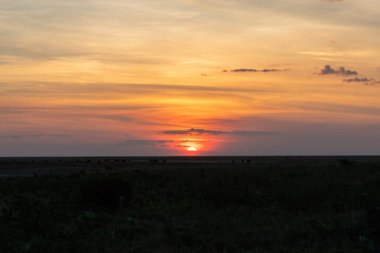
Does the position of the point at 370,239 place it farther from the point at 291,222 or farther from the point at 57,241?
the point at 57,241

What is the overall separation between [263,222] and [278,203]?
6.00m

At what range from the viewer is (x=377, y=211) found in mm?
16906

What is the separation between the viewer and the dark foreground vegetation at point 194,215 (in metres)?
15.5

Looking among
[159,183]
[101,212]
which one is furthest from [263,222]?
[159,183]

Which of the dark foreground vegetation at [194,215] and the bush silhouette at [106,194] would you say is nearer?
the dark foreground vegetation at [194,215]

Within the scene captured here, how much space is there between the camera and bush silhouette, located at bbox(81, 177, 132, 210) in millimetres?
23516

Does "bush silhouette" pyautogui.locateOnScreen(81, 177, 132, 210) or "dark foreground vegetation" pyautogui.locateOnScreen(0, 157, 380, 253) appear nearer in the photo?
"dark foreground vegetation" pyautogui.locateOnScreen(0, 157, 380, 253)

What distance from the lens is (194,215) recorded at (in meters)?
21.9

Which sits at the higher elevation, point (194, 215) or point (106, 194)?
point (106, 194)

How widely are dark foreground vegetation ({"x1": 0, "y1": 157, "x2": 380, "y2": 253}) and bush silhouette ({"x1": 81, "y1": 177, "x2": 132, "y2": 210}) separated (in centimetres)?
5

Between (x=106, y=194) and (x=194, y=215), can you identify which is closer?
(x=194, y=215)

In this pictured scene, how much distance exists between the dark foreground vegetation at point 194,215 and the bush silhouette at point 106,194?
0.15 feet

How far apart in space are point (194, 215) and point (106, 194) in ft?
14.6

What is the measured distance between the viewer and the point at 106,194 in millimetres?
23594
